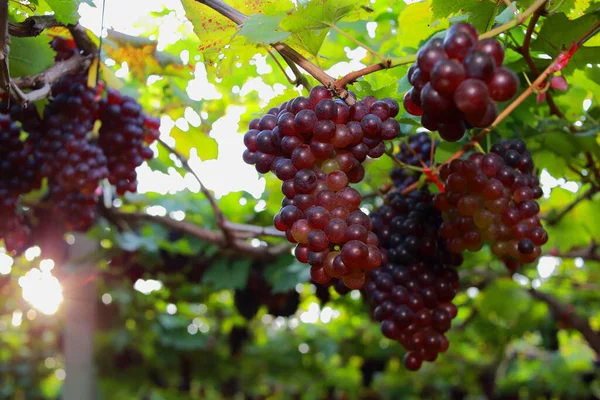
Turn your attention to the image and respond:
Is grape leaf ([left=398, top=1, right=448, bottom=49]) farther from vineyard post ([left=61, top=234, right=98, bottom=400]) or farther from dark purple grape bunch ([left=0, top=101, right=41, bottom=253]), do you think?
vineyard post ([left=61, top=234, right=98, bottom=400])

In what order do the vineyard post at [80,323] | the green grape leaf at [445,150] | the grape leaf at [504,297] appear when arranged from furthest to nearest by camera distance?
the grape leaf at [504,297], the vineyard post at [80,323], the green grape leaf at [445,150]

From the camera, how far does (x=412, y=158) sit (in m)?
1.73

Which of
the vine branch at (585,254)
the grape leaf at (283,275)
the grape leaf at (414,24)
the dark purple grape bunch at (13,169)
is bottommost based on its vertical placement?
the grape leaf at (283,275)

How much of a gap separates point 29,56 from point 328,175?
0.92 m

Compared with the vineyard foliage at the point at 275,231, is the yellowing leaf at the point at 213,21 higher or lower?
higher

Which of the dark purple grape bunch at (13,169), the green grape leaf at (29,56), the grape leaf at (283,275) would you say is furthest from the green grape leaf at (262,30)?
the grape leaf at (283,275)

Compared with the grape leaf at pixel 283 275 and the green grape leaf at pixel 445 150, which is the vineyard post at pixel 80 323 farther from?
the green grape leaf at pixel 445 150

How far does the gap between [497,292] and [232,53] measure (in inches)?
108

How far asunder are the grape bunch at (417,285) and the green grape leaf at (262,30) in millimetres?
648

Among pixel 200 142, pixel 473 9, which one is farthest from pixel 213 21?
pixel 200 142

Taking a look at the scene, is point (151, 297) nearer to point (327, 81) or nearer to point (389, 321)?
point (389, 321)

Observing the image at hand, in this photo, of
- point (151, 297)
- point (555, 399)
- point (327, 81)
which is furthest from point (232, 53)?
point (555, 399)

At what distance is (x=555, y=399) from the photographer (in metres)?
7.23

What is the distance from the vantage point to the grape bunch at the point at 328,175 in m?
0.86
